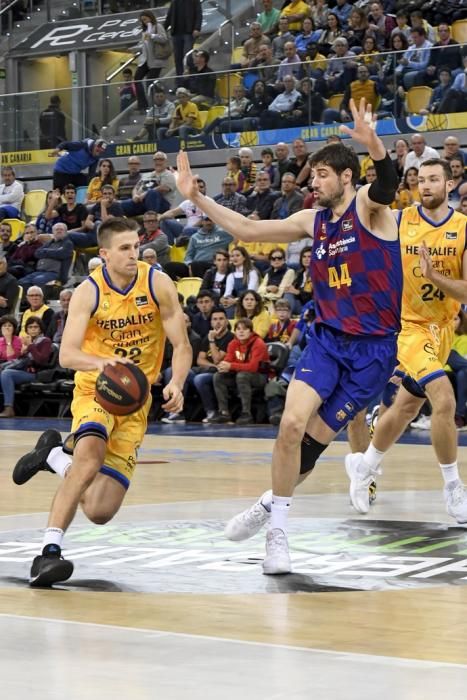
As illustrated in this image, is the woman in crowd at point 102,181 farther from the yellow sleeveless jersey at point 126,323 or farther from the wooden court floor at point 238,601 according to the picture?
the yellow sleeveless jersey at point 126,323

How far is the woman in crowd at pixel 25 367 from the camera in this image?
711 inches

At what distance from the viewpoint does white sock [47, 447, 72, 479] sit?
7184 mm

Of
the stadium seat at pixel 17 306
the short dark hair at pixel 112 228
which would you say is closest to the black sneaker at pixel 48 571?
the short dark hair at pixel 112 228

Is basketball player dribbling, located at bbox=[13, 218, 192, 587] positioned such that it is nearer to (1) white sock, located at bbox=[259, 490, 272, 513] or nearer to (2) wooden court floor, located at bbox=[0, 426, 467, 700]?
(2) wooden court floor, located at bbox=[0, 426, 467, 700]

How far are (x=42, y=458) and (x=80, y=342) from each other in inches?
38.3

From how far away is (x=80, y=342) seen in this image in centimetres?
664

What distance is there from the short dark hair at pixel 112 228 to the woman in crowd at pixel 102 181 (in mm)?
14622

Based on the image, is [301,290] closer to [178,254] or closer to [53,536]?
[178,254]

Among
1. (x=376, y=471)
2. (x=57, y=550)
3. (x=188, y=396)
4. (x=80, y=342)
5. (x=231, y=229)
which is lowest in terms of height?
(x=188, y=396)

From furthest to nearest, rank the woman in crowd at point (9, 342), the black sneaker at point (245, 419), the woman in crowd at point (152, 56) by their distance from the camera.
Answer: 1. the woman in crowd at point (152, 56)
2. the woman in crowd at point (9, 342)
3. the black sneaker at point (245, 419)

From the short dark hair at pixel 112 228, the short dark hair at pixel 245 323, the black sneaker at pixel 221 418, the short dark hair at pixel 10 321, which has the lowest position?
the black sneaker at pixel 221 418

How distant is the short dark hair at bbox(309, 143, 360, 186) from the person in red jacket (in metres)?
9.39

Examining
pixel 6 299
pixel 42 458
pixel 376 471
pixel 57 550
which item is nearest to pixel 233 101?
pixel 6 299

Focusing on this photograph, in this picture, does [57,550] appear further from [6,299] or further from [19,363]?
[6,299]
